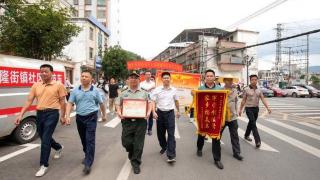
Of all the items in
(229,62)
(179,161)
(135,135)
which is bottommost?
(179,161)

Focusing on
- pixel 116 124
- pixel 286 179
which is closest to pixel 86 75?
pixel 286 179

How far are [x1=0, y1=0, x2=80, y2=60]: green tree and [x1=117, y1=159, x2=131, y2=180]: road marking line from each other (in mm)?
11451

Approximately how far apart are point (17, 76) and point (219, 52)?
43852 millimetres

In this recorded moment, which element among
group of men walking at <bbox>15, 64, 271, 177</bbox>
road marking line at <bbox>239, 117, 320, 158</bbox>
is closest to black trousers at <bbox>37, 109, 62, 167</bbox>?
group of men walking at <bbox>15, 64, 271, 177</bbox>

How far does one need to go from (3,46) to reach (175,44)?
57853 mm

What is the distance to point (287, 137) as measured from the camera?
29.3 ft

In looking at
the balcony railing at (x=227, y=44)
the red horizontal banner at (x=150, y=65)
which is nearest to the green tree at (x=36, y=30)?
the red horizontal banner at (x=150, y=65)

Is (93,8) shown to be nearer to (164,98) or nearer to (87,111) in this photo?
(164,98)

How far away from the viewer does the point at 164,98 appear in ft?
19.9

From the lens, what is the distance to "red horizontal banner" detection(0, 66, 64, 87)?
270 inches

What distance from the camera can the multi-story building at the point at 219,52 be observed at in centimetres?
4906

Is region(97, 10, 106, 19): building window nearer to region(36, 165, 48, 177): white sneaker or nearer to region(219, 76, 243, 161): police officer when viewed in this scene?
region(219, 76, 243, 161): police officer

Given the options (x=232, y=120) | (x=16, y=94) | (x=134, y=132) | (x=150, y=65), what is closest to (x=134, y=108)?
(x=134, y=132)

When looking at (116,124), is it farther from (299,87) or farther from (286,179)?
(299,87)
